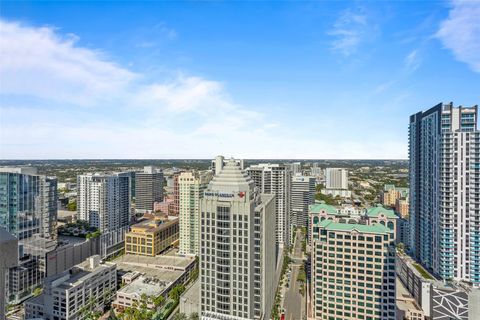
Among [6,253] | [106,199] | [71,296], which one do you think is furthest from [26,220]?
[6,253]

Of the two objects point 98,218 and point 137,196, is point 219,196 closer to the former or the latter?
point 98,218

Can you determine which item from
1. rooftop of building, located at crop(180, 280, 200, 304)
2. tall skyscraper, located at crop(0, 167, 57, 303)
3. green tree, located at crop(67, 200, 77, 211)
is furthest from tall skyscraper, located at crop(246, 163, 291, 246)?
green tree, located at crop(67, 200, 77, 211)

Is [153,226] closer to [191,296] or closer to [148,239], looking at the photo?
[148,239]

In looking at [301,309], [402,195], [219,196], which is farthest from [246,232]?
[402,195]

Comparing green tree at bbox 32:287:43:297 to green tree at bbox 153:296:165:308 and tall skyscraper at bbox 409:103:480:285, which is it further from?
tall skyscraper at bbox 409:103:480:285

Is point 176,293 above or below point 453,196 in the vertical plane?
below

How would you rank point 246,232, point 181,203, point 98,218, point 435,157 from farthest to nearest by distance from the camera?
point 98,218 → point 181,203 → point 435,157 → point 246,232
